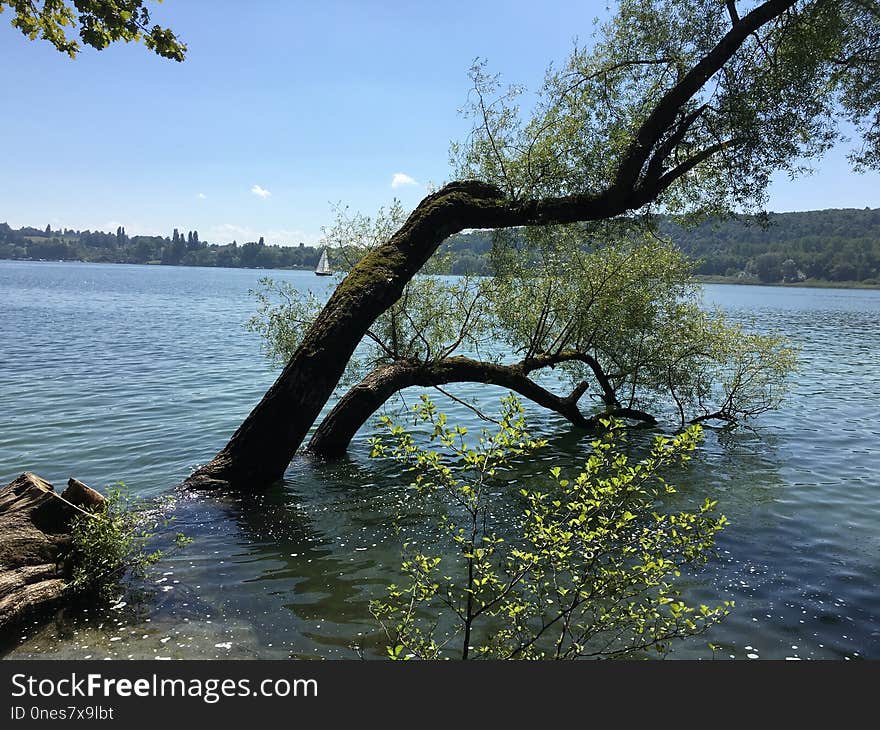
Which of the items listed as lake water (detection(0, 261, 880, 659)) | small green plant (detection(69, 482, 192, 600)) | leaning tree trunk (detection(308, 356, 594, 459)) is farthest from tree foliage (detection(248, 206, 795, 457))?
small green plant (detection(69, 482, 192, 600))

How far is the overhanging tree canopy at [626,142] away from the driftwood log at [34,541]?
13.1 ft

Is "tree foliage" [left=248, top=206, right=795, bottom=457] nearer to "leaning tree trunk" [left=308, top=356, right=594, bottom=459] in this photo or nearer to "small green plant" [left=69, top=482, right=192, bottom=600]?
"leaning tree trunk" [left=308, top=356, right=594, bottom=459]

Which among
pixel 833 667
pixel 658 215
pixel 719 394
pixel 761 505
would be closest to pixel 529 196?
pixel 658 215

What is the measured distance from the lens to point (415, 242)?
1423 centimetres

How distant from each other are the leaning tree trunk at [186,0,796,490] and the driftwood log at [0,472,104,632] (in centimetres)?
397

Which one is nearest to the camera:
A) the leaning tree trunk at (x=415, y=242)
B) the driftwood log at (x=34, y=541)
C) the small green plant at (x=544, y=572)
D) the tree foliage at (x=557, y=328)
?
the small green plant at (x=544, y=572)

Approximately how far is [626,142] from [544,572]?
390 inches

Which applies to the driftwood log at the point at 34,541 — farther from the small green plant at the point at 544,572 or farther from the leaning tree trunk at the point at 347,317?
the small green plant at the point at 544,572

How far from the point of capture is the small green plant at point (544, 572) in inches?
199

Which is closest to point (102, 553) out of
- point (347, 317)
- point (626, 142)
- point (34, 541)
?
point (34, 541)

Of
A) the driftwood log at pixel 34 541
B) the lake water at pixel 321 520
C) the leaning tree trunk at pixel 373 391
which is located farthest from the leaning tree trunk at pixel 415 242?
the driftwood log at pixel 34 541

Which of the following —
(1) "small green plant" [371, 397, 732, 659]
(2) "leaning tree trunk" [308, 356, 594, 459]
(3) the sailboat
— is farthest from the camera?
(3) the sailboat

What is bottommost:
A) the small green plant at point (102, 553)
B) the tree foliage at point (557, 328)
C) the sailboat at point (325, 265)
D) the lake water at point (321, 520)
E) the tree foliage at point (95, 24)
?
the lake water at point (321, 520)

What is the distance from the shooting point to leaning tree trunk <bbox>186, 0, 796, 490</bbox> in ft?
41.7
